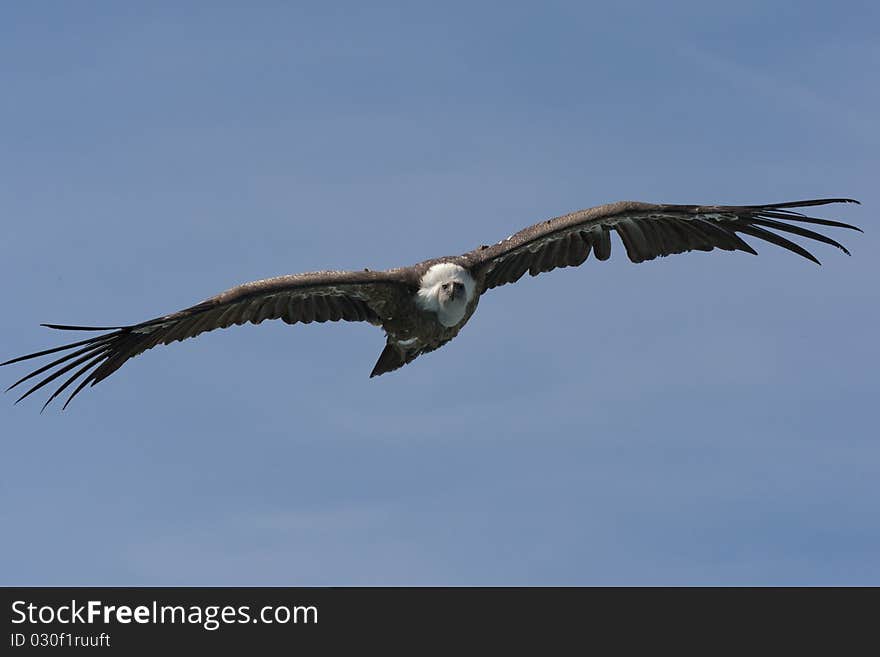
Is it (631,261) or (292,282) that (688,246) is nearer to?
(631,261)

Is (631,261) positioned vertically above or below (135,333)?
above

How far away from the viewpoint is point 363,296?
16.4 meters

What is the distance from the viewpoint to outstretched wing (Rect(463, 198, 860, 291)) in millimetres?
16500

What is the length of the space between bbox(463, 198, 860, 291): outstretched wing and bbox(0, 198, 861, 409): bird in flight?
12 mm

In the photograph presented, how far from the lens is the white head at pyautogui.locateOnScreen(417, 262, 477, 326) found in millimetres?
15930

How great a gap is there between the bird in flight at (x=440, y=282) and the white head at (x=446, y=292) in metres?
0.01

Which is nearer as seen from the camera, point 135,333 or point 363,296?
point 135,333

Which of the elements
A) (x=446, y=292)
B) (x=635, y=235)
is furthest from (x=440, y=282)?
(x=635, y=235)

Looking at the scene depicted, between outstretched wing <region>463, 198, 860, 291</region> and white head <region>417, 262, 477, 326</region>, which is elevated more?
outstretched wing <region>463, 198, 860, 291</region>

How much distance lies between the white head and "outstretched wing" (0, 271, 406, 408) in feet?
1.14

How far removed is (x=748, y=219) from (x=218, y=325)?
21.2ft
